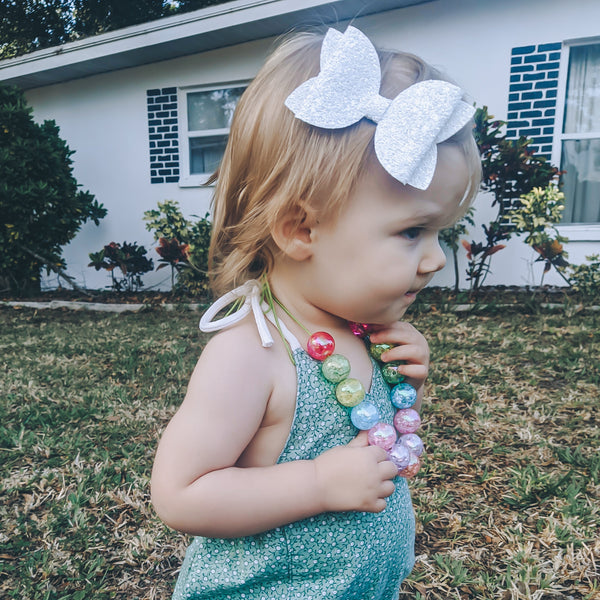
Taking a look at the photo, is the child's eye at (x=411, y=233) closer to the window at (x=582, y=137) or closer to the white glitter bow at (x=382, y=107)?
the white glitter bow at (x=382, y=107)

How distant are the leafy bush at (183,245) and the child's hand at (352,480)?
16.9ft

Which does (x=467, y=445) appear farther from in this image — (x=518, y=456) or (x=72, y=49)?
(x=72, y=49)

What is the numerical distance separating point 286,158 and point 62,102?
8487 mm

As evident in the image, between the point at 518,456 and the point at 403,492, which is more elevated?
the point at 403,492

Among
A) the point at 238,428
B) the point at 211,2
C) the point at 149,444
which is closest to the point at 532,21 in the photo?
the point at 149,444

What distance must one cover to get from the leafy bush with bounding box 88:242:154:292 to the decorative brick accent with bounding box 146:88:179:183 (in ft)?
3.77

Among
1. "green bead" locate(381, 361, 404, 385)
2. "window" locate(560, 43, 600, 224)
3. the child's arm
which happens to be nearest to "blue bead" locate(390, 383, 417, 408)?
"green bead" locate(381, 361, 404, 385)

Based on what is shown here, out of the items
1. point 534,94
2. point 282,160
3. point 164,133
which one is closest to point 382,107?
point 282,160

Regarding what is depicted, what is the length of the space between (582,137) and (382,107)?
596 cm

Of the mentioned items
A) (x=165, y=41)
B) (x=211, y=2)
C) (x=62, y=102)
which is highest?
(x=211, y=2)

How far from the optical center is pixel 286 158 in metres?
0.91

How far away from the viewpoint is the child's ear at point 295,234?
939mm

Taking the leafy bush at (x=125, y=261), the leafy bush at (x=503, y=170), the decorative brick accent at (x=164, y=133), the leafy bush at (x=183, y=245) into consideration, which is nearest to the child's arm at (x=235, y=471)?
the leafy bush at (x=503, y=170)

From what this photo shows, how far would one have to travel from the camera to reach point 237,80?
7.12 meters
